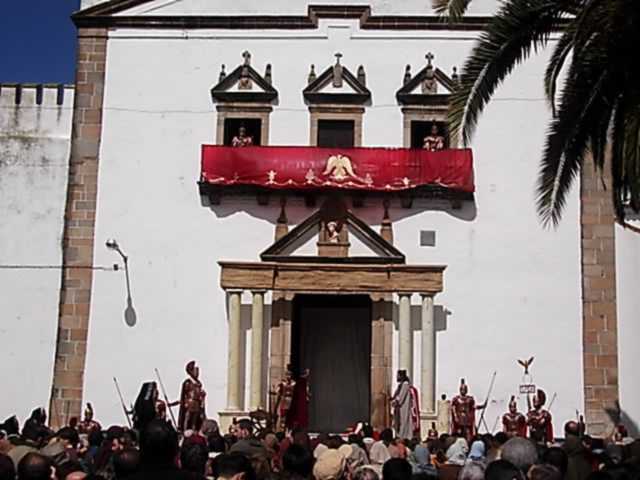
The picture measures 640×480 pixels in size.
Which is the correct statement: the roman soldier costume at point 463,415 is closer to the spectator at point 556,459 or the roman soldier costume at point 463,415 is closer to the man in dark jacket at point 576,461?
the man in dark jacket at point 576,461

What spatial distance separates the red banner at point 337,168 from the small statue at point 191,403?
3.73 metres

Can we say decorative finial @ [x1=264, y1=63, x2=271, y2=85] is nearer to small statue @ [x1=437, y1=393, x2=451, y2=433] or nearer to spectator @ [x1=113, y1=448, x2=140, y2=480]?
small statue @ [x1=437, y1=393, x2=451, y2=433]

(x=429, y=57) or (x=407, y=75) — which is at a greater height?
(x=429, y=57)

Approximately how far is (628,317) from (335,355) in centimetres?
553

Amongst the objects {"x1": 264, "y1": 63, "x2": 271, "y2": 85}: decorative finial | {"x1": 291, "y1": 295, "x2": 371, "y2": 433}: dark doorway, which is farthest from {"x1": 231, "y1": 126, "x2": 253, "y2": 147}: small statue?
{"x1": 291, "y1": 295, "x2": 371, "y2": 433}: dark doorway

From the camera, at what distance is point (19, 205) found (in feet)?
66.2

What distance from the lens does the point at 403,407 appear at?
1784cm

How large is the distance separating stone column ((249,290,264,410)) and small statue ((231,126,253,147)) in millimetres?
2932

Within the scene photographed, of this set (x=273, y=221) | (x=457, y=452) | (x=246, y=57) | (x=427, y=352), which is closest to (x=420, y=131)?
(x=273, y=221)

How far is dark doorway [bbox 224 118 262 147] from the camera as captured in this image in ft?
65.8

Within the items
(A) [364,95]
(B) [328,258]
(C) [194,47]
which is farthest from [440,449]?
(C) [194,47]

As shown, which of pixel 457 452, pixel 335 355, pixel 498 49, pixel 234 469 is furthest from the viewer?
pixel 335 355

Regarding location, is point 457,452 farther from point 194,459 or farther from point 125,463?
point 125,463

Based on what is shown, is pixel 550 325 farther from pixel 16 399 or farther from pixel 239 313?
pixel 16 399
